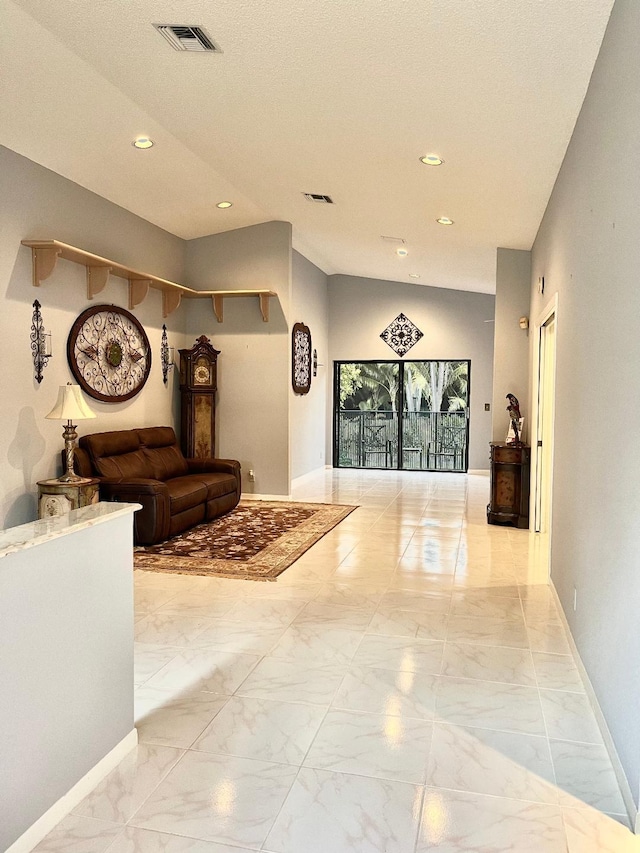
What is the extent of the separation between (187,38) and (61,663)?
3.14m

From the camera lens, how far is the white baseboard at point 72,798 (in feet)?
6.15

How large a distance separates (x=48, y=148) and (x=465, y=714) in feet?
15.7

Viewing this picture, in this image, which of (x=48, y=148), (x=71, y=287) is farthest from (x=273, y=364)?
(x=48, y=148)

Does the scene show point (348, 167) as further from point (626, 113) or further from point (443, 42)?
point (626, 113)

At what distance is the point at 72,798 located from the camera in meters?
2.08

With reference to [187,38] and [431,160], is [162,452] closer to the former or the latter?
[431,160]

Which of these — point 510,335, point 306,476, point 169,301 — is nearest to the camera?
point 510,335

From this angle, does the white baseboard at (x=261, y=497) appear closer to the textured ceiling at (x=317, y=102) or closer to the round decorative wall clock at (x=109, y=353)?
the round decorative wall clock at (x=109, y=353)

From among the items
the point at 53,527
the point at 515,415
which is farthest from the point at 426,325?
the point at 53,527

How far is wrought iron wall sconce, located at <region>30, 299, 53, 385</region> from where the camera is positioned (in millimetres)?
5258

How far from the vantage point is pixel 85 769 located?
7.07 ft

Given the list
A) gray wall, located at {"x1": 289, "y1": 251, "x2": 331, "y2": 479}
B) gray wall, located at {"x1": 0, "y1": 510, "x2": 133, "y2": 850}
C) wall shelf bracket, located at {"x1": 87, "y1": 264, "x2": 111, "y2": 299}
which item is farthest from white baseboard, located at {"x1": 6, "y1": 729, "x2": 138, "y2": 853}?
gray wall, located at {"x1": 289, "y1": 251, "x2": 331, "y2": 479}

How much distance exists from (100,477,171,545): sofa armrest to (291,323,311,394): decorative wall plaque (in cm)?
316

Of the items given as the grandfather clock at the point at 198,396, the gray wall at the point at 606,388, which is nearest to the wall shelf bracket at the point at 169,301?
the grandfather clock at the point at 198,396
